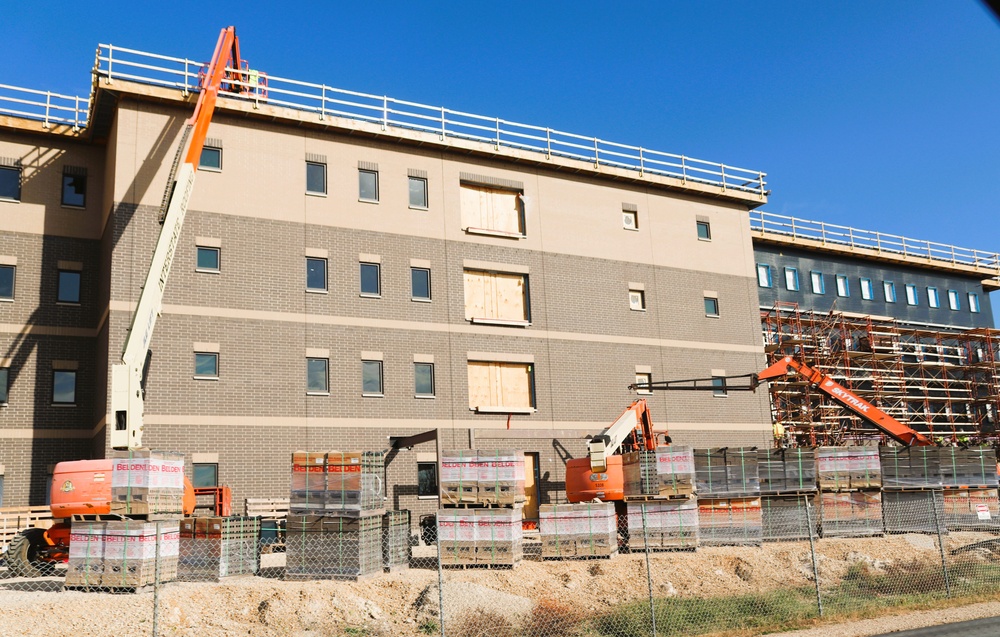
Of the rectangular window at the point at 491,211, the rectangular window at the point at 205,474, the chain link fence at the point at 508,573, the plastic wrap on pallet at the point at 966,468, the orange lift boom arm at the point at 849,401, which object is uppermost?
the rectangular window at the point at 491,211

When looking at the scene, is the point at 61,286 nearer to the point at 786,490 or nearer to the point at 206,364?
the point at 206,364

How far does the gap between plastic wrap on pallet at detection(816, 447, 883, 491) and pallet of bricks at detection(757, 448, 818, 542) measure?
0.51 m

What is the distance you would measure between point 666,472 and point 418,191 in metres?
13.8

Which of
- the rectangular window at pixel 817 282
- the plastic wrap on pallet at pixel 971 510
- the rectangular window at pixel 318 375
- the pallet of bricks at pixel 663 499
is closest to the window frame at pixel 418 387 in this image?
the rectangular window at pixel 318 375

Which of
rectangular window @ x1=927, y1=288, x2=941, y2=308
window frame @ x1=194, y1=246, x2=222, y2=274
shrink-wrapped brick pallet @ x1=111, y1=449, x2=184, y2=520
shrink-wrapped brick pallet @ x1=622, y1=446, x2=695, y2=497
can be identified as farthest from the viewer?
rectangular window @ x1=927, y1=288, x2=941, y2=308

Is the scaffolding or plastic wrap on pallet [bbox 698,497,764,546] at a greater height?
the scaffolding

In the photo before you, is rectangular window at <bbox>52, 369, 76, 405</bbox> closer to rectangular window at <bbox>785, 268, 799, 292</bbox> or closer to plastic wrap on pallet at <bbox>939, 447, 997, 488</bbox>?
plastic wrap on pallet at <bbox>939, 447, 997, 488</bbox>

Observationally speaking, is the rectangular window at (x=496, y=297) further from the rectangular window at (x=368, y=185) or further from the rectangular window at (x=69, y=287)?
the rectangular window at (x=69, y=287)

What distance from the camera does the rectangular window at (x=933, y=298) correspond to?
51.4 meters

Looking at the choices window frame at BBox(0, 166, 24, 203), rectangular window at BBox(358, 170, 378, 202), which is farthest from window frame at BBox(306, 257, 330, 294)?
window frame at BBox(0, 166, 24, 203)

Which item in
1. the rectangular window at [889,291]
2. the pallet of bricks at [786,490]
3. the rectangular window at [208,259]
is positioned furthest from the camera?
the rectangular window at [889,291]

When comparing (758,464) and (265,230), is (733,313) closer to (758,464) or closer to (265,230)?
(758,464)

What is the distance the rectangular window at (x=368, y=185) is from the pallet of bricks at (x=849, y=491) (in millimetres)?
17299

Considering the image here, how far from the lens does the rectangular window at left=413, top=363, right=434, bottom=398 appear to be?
31531 mm
